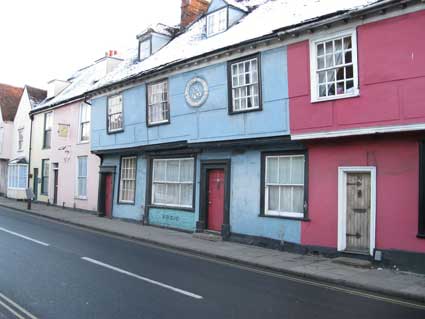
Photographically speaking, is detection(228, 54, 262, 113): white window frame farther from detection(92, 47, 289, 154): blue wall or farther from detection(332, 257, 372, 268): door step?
detection(332, 257, 372, 268): door step

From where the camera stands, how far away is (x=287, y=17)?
13.8m

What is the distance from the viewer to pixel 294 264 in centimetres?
1047

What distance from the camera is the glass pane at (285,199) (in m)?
12.7

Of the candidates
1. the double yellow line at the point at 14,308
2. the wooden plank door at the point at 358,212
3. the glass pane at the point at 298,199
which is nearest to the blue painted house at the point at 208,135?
the glass pane at the point at 298,199

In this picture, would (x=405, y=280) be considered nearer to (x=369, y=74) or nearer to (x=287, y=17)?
(x=369, y=74)

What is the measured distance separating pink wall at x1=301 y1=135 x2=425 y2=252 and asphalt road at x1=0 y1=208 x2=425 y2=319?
105 inches

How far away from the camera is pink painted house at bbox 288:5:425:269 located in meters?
9.99

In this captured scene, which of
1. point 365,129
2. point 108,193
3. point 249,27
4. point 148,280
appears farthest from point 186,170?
point 148,280

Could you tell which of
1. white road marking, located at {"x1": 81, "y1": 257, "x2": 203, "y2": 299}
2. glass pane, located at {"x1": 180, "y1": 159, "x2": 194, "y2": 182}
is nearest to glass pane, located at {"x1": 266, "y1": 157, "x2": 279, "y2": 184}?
glass pane, located at {"x1": 180, "y1": 159, "x2": 194, "y2": 182}

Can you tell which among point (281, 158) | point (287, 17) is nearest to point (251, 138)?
point (281, 158)

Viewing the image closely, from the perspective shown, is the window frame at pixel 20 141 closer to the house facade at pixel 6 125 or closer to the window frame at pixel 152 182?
the house facade at pixel 6 125

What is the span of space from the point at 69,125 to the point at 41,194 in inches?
226

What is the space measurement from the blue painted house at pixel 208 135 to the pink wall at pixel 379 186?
0.48 meters

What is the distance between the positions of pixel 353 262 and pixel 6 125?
96.6 ft
